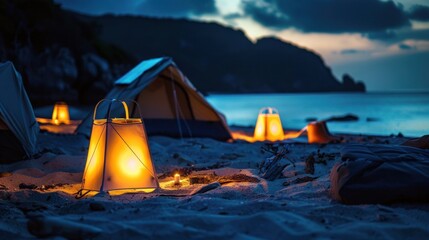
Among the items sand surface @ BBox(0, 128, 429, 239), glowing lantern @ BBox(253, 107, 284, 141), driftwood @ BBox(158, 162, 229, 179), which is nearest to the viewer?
sand surface @ BBox(0, 128, 429, 239)

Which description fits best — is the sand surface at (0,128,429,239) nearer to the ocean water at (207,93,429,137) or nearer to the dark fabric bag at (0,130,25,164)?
the dark fabric bag at (0,130,25,164)

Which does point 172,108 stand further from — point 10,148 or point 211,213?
point 211,213

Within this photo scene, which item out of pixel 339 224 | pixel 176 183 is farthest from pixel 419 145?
pixel 176 183

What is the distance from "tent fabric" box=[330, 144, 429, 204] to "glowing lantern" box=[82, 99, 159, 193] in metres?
1.82

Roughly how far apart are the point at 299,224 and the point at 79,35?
51208 mm

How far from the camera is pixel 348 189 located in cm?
379

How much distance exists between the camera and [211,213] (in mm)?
3557

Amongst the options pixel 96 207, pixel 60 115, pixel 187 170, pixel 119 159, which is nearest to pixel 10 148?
pixel 187 170

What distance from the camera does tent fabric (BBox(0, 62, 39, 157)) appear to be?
699 cm

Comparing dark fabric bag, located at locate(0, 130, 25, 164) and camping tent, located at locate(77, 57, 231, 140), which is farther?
camping tent, located at locate(77, 57, 231, 140)

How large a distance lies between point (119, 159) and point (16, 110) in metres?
3.25

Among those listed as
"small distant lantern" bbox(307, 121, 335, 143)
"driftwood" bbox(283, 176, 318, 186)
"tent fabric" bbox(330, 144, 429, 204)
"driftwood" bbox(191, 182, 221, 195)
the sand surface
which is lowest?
the sand surface

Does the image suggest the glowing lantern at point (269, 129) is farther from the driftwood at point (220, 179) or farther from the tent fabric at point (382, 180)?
the tent fabric at point (382, 180)

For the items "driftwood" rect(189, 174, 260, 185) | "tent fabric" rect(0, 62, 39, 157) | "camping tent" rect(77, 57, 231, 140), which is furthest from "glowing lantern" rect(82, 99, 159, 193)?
"camping tent" rect(77, 57, 231, 140)
